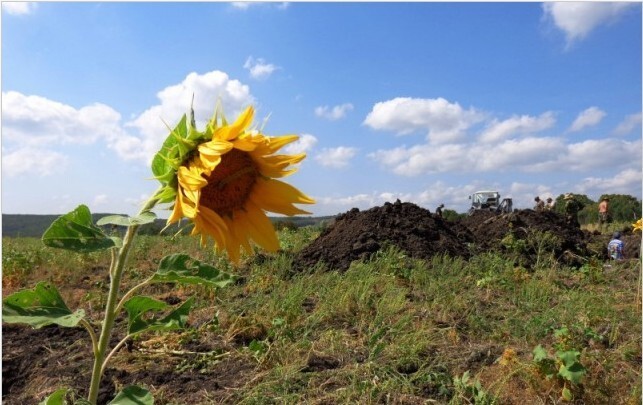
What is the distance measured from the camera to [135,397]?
1292 mm

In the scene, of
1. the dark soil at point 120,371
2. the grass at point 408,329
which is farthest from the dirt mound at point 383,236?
the dark soil at point 120,371

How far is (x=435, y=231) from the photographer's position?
25.5ft

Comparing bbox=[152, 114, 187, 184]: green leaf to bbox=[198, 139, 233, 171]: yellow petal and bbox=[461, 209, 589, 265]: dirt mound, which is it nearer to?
bbox=[198, 139, 233, 171]: yellow petal

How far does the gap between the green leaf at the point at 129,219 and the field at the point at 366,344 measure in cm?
171

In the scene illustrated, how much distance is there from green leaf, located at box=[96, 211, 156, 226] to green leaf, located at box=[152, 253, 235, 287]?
0.49ft

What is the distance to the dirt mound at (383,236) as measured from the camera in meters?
6.50

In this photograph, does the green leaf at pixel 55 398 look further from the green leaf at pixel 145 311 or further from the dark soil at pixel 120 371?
the dark soil at pixel 120 371

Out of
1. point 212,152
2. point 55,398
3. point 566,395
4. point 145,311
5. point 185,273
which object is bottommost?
point 566,395

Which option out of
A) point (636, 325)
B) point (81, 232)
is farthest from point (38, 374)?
point (636, 325)

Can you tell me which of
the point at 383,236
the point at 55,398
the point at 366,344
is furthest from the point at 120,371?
the point at 383,236

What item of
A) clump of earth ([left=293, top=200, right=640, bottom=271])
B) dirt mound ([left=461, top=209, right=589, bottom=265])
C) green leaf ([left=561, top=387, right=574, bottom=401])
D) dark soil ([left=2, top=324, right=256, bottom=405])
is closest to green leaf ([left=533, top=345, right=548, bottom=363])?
green leaf ([left=561, top=387, right=574, bottom=401])

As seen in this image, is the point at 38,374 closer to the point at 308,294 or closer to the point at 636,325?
the point at 308,294

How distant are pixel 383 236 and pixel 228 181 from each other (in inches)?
235

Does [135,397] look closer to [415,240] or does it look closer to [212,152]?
[212,152]
